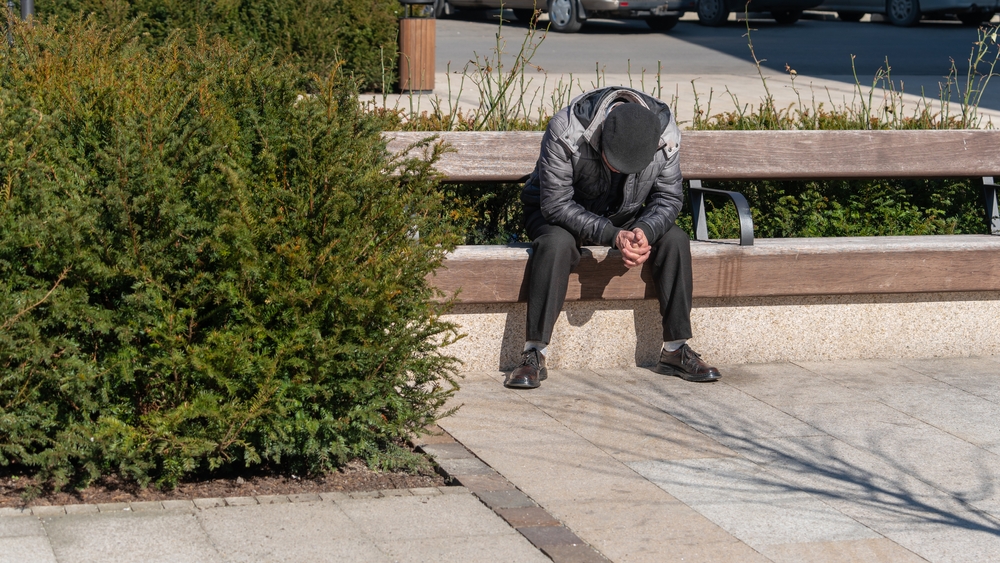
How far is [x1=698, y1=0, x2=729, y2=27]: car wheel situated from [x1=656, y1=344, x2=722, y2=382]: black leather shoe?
2101 centimetres

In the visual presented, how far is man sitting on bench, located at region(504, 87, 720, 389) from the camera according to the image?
539cm

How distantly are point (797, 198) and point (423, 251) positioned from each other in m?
3.30

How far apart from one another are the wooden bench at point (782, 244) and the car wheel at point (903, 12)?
67.9ft

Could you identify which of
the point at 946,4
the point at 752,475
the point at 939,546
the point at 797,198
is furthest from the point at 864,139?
the point at 946,4

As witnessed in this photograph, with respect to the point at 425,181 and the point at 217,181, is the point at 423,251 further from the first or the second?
the point at 217,181

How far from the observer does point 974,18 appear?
26562 mm

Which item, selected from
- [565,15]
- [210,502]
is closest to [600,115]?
[210,502]

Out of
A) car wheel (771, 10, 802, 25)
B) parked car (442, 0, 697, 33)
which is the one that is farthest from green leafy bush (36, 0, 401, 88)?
car wheel (771, 10, 802, 25)

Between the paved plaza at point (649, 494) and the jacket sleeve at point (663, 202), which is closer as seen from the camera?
the paved plaza at point (649, 494)

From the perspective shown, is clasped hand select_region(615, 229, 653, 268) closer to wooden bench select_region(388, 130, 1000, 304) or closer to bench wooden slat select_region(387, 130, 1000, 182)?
wooden bench select_region(388, 130, 1000, 304)

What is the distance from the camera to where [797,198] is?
6840 mm

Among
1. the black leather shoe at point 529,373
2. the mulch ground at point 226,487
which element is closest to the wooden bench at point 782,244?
the black leather shoe at point 529,373

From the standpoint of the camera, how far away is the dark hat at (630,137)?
210 inches

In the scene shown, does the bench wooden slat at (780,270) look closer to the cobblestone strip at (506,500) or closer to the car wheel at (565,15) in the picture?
the cobblestone strip at (506,500)
